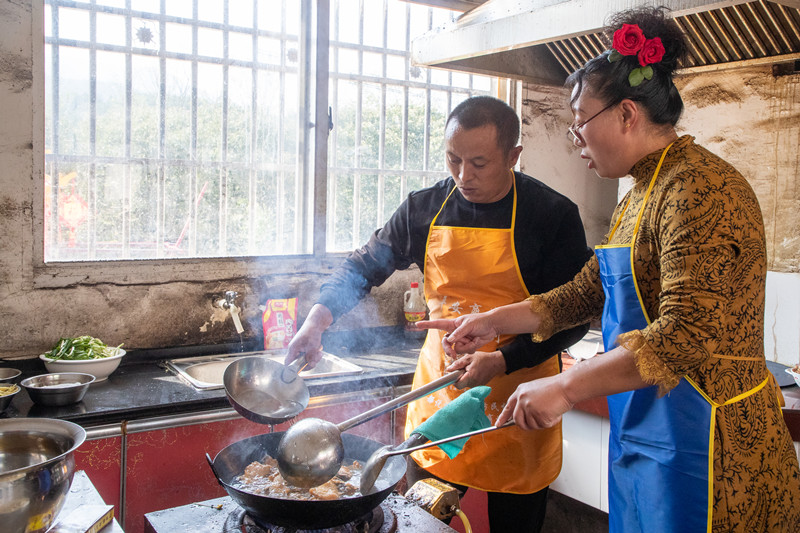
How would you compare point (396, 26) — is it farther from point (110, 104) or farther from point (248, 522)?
point (248, 522)

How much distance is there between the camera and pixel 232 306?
2812mm

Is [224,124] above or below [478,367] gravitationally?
above

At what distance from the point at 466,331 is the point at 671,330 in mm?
648

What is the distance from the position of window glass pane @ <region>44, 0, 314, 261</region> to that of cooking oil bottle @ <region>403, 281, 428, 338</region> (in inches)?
22.5

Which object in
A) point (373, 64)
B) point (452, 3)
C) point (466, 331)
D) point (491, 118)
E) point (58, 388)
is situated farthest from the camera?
point (452, 3)

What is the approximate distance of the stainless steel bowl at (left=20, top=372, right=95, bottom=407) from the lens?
2.03 meters

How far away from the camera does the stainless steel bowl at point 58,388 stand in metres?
2.03

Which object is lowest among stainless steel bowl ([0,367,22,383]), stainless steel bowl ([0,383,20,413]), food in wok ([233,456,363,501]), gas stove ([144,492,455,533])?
gas stove ([144,492,455,533])

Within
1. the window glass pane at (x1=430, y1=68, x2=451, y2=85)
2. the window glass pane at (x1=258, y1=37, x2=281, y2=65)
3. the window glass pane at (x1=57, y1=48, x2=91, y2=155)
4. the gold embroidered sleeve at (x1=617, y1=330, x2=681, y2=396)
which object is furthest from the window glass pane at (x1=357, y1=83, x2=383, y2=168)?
the gold embroidered sleeve at (x1=617, y1=330, x2=681, y2=396)

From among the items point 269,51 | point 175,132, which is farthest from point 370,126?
point 175,132

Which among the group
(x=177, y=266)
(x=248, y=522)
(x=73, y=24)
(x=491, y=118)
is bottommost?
(x=248, y=522)

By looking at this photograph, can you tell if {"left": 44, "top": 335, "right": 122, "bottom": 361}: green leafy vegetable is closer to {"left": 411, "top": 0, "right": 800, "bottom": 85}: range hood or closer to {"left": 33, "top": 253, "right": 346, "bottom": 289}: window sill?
{"left": 33, "top": 253, "right": 346, "bottom": 289}: window sill

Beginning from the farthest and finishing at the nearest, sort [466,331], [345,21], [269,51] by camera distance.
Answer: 1. [345,21]
2. [269,51]
3. [466,331]

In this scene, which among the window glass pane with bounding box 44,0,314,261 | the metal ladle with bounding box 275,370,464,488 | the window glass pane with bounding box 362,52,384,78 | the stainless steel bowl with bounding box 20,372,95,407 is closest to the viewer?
the metal ladle with bounding box 275,370,464,488
